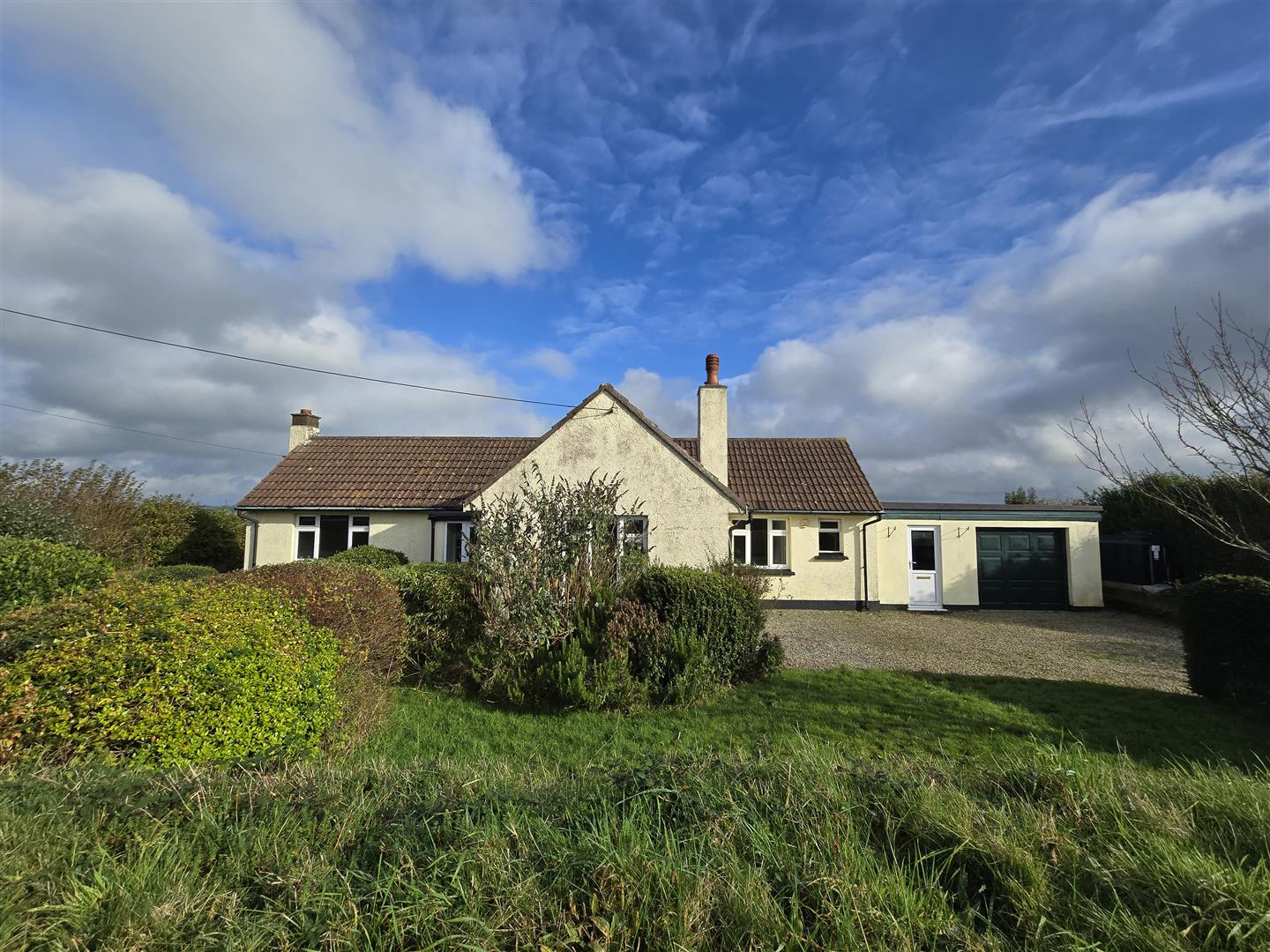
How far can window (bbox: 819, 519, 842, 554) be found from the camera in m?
17.7

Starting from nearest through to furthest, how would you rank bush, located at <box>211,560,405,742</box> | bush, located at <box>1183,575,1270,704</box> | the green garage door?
bush, located at <box>211,560,405,742</box> < bush, located at <box>1183,575,1270,704</box> < the green garage door

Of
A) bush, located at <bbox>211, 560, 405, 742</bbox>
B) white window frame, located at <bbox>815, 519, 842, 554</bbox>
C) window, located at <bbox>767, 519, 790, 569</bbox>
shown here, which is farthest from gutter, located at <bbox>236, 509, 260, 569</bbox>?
white window frame, located at <bbox>815, 519, 842, 554</bbox>

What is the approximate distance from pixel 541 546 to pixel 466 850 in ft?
20.1

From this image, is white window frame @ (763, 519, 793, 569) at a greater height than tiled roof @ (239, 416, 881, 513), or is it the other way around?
tiled roof @ (239, 416, 881, 513)

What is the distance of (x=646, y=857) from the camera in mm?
2572

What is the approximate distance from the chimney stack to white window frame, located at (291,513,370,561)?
3955 mm

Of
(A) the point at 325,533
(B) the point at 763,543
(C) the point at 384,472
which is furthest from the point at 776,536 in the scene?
(A) the point at 325,533

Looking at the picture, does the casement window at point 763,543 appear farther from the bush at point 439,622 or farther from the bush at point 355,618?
the bush at point 355,618

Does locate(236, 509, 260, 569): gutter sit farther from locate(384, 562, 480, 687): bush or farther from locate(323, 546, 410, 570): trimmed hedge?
locate(384, 562, 480, 687): bush

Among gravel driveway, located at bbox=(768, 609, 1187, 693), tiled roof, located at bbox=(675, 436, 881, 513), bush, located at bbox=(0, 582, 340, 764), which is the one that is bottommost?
gravel driveway, located at bbox=(768, 609, 1187, 693)

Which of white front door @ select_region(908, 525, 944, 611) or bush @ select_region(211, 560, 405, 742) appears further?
white front door @ select_region(908, 525, 944, 611)

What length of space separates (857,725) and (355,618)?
231 inches

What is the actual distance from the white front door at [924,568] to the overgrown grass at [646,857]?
14.7 m

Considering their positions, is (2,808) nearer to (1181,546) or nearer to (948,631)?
(948,631)
